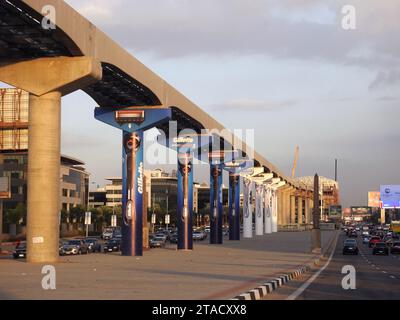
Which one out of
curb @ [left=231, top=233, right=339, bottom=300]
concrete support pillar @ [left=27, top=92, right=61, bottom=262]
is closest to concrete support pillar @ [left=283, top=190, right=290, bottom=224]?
concrete support pillar @ [left=27, top=92, right=61, bottom=262]

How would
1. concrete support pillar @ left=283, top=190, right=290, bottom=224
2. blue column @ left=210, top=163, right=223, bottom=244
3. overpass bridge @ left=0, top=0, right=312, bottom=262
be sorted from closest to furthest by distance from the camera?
1. overpass bridge @ left=0, top=0, right=312, bottom=262
2. blue column @ left=210, top=163, right=223, bottom=244
3. concrete support pillar @ left=283, top=190, right=290, bottom=224

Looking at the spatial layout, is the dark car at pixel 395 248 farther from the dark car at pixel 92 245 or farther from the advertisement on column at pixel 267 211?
the advertisement on column at pixel 267 211

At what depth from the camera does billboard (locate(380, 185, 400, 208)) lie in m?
111

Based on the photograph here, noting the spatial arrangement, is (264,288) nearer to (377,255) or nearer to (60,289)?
(60,289)

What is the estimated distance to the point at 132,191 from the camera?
144 feet

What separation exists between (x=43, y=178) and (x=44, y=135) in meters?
2.05

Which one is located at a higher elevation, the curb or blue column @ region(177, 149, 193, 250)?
blue column @ region(177, 149, 193, 250)

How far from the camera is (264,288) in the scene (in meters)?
→ 20.8

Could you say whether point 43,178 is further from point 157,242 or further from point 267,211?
point 267,211

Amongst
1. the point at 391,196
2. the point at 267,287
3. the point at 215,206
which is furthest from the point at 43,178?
the point at 391,196

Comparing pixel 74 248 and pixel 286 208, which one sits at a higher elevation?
pixel 286 208

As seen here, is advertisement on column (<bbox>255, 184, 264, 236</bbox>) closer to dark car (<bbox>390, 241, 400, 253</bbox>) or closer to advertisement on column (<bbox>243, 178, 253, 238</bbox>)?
advertisement on column (<bbox>243, 178, 253, 238</bbox>)

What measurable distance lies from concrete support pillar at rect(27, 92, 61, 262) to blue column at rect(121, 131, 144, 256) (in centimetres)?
929
